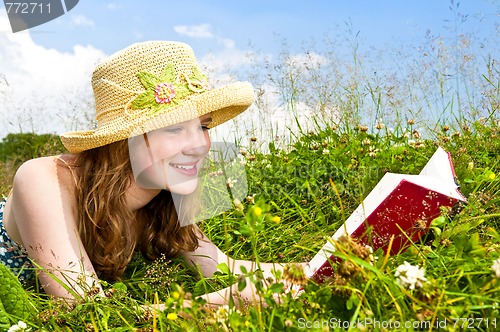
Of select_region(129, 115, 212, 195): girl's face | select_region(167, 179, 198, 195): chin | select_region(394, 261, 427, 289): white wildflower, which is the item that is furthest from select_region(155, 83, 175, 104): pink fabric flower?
select_region(394, 261, 427, 289): white wildflower

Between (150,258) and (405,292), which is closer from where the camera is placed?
(405,292)

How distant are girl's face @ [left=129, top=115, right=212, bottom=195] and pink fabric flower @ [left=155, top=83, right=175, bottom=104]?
12 cm

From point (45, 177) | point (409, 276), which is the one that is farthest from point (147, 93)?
point (409, 276)

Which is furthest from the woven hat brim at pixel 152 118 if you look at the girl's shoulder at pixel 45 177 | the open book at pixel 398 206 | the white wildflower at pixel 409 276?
the white wildflower at pixel 409 276

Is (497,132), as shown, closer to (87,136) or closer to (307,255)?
(307,255)

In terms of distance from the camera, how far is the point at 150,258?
346 centimetres

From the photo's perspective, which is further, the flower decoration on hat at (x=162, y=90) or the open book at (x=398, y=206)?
the flower decoration on hat at (x=162, y=90)

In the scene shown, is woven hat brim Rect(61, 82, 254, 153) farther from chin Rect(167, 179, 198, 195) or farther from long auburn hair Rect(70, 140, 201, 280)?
chin Rect(167, 179, 198, 195)

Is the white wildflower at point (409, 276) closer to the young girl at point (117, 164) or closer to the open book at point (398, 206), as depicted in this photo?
the open book at point (398, 206)

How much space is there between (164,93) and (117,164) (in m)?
0.39

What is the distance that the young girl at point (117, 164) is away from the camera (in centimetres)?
272

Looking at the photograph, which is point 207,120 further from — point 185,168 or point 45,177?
point 45,177

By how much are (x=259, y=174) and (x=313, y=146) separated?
407 millimetres

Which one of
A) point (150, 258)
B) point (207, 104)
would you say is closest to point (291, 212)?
point (150, 258)
